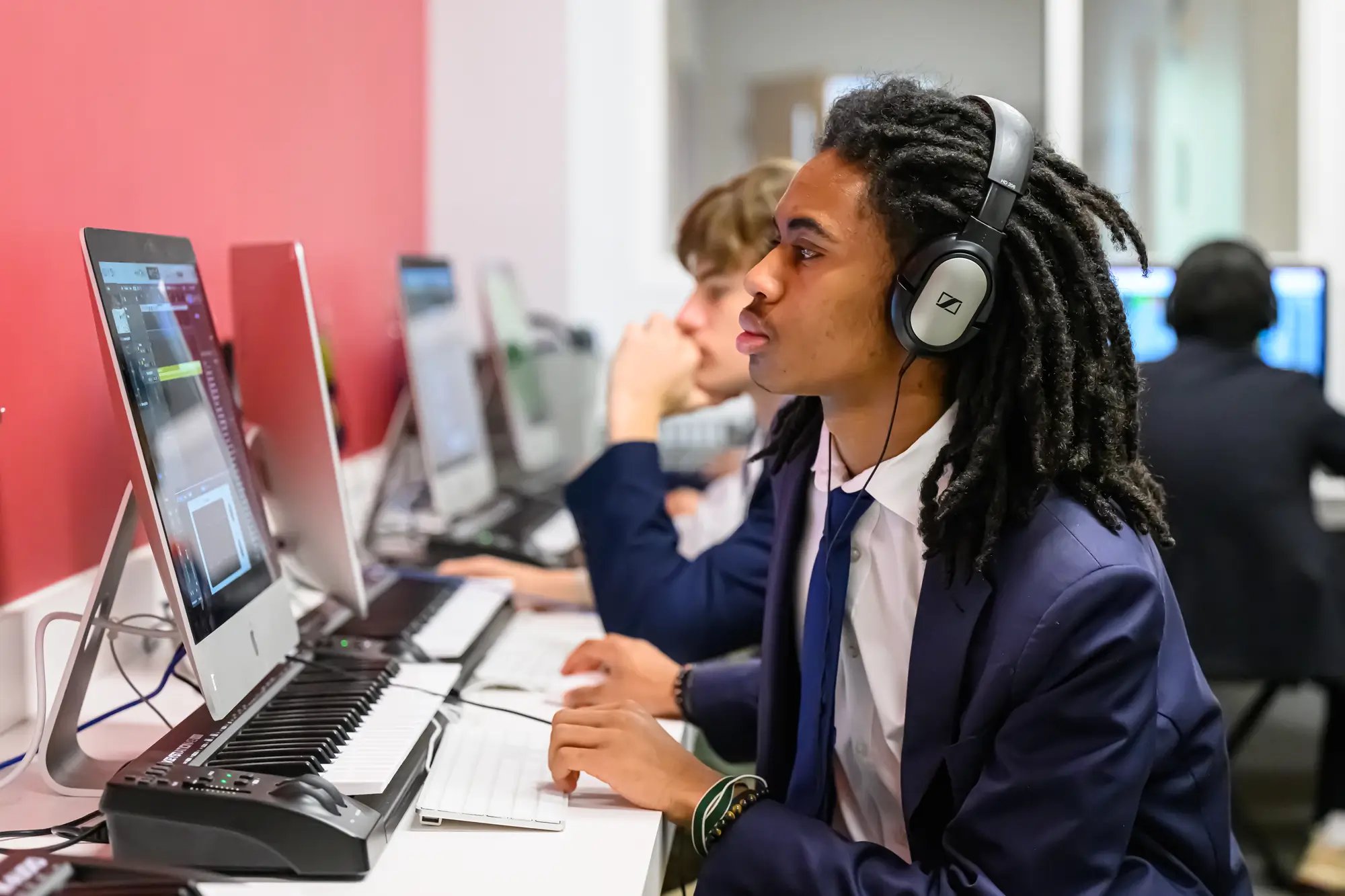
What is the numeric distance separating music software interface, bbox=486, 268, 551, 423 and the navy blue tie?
1406 millimetres

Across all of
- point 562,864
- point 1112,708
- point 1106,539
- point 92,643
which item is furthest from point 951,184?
point 92,643

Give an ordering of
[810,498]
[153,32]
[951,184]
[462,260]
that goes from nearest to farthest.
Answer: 1. [951,184]
2. [810,498]
3. [153,32]
4. [462,260]

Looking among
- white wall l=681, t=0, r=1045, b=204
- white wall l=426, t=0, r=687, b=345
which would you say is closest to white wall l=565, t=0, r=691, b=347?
white wall l=426, t=0, r=687, b=345

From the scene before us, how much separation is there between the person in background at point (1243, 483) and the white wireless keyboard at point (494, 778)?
144 cm

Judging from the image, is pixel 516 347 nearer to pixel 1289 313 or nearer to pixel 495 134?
pixel 495 134

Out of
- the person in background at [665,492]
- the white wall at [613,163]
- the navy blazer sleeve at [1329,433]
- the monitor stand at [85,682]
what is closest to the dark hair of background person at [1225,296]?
the navy blazer sleeve at [1329,433]

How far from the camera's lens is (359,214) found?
239 centimetres

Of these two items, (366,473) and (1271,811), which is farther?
(1271,811)

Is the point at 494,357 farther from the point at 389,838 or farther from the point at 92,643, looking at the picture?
the point at 389,838

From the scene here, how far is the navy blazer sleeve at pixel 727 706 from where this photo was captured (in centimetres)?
125

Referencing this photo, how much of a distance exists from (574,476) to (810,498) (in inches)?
15.2

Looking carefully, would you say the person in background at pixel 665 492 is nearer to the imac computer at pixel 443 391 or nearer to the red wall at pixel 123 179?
the imac computer at pixel 443 391

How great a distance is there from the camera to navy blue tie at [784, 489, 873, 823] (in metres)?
1.07

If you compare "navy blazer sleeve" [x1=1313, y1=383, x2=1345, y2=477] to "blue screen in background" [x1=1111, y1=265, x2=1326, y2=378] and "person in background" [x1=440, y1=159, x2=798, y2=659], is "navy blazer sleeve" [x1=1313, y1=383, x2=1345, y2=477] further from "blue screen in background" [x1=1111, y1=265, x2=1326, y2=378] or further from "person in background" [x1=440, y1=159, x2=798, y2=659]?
"person in background" [x1=440, y1=159, x2=798, y2=659]
